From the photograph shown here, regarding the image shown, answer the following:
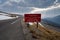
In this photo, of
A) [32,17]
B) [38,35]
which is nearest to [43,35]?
[38,35]

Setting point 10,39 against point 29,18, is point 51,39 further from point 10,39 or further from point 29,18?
point 29,18

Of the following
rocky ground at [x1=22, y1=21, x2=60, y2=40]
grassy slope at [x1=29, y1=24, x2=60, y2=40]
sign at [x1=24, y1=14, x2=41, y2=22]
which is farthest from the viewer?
sign at [x1=24, y1=14, x2=41, y2=22]

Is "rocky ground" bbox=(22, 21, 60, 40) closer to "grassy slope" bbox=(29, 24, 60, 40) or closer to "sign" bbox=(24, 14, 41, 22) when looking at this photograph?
"grassy slope" bbox=(29, 24, 60, 40)

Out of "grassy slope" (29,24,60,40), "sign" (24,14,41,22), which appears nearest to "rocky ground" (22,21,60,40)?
"grassy slope" (29,24,60,40)

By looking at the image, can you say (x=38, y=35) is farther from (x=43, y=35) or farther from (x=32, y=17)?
(x=32, y=17)

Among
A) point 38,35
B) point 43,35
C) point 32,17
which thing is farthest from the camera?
point 32,17

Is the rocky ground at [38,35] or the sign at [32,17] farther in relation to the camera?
the sign at [32,17]

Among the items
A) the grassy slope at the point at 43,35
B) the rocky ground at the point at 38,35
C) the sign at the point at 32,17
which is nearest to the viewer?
the rocky ground at the point at 38,35

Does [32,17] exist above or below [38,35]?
above

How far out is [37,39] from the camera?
1506 cm

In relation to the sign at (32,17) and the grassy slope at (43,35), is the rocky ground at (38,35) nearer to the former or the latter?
the grassy slope at (43,35)

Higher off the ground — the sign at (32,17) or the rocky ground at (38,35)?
the sign at (32,17)

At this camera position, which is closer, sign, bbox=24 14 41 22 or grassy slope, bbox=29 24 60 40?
grassy slope, bbox=29 24 60 40

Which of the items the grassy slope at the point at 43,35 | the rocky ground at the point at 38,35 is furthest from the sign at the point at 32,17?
the rocky ground at the point at 38,35
